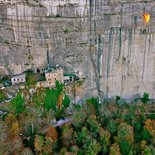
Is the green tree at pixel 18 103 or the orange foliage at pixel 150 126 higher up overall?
the green tree at pixel 18 103

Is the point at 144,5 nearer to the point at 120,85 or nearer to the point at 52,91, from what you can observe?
the point at 120,85

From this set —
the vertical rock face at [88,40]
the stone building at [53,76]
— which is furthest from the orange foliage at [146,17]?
the stone building at [53,76]

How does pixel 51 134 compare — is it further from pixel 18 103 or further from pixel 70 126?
pixel 18 103

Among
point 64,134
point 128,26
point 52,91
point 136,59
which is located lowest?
point 64,134

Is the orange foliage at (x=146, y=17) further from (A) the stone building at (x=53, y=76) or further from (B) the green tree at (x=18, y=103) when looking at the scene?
(B) the green tree at (x=18, y=103)

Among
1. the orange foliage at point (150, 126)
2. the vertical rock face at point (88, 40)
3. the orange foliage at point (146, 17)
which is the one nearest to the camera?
the orange foliage at point (150, 126)

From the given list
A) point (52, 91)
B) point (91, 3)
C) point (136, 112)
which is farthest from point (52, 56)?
point (136, 112)

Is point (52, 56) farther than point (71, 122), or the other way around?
point (52, 56)

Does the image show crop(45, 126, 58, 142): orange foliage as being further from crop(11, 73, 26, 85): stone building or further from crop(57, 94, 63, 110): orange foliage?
crop(11, 73, 26, 85): stone building
